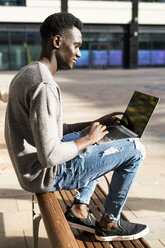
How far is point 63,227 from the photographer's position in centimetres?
187

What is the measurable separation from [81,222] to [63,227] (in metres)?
0.58

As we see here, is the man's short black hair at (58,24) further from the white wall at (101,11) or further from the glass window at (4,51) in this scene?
the white wall at (101,11)

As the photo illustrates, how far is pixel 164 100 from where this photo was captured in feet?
36.1

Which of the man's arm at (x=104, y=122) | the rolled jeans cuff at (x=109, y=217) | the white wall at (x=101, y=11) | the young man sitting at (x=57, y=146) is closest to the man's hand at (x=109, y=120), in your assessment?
the man's arm at (x=104, y=122)

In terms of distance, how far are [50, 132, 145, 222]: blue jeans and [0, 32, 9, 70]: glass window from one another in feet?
86.1

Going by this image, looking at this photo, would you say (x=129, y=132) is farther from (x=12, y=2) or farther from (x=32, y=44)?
(x=12, y=2)

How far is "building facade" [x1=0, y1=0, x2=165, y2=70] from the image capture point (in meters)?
27.0

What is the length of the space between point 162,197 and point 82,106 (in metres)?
6.33

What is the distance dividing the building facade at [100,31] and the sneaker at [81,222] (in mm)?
26011

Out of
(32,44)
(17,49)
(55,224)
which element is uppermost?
(55,224)

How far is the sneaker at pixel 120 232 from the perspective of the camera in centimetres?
229

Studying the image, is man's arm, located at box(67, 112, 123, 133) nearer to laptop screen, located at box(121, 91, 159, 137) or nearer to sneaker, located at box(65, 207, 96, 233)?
laptop screen, located at box(121, 91, 159, 137)

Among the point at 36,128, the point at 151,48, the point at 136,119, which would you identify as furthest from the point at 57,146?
the point at 151,48

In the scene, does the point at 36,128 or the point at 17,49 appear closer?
the point at 36,128
